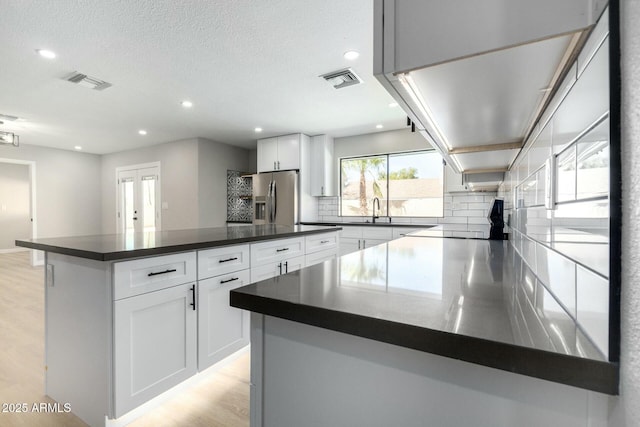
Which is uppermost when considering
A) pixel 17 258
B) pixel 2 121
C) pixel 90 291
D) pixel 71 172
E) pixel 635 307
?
pixel 2 121

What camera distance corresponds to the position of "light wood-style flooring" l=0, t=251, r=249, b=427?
152 centimetres

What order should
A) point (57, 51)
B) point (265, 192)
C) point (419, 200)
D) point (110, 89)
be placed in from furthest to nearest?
point (265, 192)
point (419, 200)
point (110, 89)
point (57, 51)

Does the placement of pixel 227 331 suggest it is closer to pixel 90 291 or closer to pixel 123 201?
pixel 90 291

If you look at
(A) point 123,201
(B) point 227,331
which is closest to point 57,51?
(B) point 227,331

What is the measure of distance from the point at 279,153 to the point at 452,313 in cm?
480

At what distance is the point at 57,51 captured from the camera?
2.35 m

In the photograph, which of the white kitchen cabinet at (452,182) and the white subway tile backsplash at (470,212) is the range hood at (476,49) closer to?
the white kitchen cabinet at (452,182)

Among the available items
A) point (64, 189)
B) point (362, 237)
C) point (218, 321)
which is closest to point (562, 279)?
point (218, 321)

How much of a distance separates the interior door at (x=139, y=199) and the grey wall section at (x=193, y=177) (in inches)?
9.0

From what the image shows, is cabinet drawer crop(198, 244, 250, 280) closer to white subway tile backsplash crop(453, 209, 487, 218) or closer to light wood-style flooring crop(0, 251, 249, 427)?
light wood-style flooring crop(0, 251, 249, 427)

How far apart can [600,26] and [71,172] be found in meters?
8.41

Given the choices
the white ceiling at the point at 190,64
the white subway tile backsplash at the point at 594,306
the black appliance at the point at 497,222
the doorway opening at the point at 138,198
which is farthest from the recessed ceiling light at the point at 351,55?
the doorway opening at the point at 138,198

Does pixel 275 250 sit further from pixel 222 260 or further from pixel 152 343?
pixel 152 343

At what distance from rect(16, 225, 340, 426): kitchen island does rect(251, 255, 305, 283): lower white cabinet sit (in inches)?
7.4
